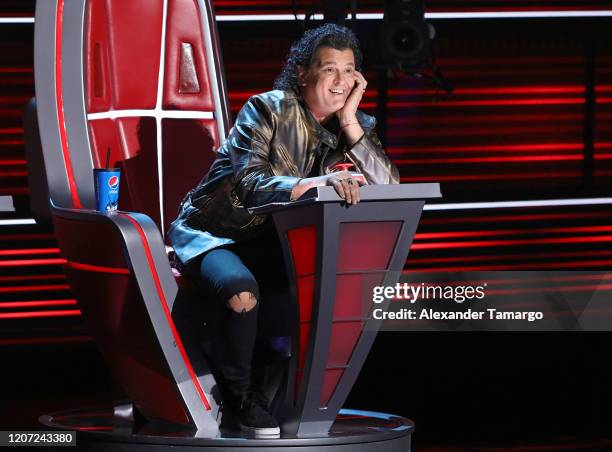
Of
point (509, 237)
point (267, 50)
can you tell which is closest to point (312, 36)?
point (267, 50)

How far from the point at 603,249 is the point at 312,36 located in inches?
123

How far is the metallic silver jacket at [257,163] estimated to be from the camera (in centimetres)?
298

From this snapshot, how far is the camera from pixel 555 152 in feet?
19.0

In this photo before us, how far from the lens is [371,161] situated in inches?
122

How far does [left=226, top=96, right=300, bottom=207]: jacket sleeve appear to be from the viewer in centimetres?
287

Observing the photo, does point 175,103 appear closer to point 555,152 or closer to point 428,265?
point 428,265

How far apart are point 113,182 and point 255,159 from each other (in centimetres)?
51

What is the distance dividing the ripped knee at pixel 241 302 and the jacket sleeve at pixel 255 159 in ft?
0.77

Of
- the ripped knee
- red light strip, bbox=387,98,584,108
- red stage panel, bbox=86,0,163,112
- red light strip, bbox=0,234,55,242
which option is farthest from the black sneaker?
red light strip, bbox=387,98,584,108

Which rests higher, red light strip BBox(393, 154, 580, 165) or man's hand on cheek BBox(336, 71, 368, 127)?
man's hand on cheek BBox(336, 71, 368, 127)

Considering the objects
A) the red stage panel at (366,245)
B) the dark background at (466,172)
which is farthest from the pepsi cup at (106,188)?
the dark background at (466,172)

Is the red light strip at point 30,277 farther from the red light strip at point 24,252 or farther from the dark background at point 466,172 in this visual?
the red light strip at point 24,252
